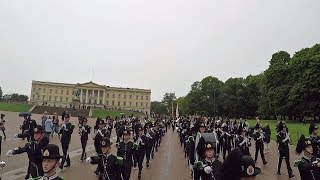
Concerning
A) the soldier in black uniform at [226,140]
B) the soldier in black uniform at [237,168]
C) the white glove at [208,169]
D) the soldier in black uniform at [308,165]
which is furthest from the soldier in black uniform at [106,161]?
the soldier in black uniform at [226,140]

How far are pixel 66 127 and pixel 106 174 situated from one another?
29.5 feet

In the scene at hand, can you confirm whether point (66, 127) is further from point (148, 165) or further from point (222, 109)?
point (222, 109)

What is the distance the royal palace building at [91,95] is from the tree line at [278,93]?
184ft

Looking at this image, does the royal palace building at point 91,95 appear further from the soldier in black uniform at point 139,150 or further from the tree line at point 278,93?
the soldier in black uniform at point 139,150

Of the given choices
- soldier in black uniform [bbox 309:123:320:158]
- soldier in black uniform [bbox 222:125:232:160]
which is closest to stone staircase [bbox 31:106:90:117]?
soldier in black uniform [bbox 222:125:232:160]

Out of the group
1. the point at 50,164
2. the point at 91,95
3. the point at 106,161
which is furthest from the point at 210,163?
the point at 91,95

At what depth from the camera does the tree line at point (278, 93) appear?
52.7 metres

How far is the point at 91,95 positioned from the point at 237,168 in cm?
14761

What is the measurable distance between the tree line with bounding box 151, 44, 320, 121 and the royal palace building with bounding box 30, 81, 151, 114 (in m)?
56.2

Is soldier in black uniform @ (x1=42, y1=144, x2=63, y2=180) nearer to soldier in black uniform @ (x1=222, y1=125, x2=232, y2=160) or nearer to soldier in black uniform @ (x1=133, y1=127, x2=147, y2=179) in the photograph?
soldier in black uniform @ (x1=133, y1=127, x2=147, y2=179)

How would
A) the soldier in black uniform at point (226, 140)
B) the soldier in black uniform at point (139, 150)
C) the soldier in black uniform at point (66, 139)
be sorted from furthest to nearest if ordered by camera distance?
the soldier in black uniform at point (226, 140) → the soldier in black uniform at point (66, 139) → the soldier in black uniform at point (139, 150)

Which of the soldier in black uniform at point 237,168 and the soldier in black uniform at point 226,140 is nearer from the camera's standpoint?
the soldier in black uniform at point 237,168

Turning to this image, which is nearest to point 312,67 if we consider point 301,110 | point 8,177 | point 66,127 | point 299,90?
point 299,90

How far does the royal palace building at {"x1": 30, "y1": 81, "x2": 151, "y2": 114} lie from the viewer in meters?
147
